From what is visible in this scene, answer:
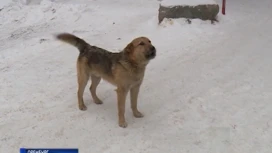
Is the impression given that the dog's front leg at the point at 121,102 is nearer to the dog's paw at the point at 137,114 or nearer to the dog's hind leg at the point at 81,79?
the dog's paw at the point at 137,114

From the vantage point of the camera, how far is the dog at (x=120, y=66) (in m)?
4.63

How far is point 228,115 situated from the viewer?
5203 millimetres

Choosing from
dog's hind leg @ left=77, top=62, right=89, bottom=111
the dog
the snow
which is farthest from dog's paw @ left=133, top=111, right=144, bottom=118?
the snow

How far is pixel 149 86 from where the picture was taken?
6.23 metres

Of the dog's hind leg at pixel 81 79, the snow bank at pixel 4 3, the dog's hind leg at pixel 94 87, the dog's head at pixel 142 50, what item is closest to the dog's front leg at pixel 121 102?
the dog's head at pixel 142 50

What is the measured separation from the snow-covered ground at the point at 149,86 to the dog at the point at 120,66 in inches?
17.1

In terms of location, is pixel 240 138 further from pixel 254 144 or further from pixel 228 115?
pixel 228 115

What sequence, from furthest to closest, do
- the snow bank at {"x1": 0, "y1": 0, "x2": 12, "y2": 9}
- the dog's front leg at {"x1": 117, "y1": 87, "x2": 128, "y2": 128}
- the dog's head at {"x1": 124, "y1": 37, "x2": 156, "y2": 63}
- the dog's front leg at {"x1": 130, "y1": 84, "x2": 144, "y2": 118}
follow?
1. the snow bank at {"x1": 0, "y1": 0, "x2": 12, "y2": 9}
2. the dog's front leg at {"x1": 130, "y1": 84, "x2": 144, "y2": 118}
3. the dog's front leg at {"x1": 117, "y1": 87, "x2": 128, "y2": 128}
4. the dog's head at {"x1": 124, "y1": 37, "x2": 156, "y2": 63}

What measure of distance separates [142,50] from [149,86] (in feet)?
5.76

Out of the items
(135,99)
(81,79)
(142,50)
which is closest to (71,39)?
(81,79)

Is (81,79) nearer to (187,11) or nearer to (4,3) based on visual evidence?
(187,11)

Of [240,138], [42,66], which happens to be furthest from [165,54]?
[240,138]

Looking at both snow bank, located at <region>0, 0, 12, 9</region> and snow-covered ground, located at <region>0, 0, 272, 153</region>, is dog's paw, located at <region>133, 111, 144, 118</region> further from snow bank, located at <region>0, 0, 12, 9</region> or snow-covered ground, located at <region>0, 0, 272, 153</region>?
snow bank, located at <region>0, 0, 12, 9</region>

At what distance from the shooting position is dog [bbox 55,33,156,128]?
463cm
